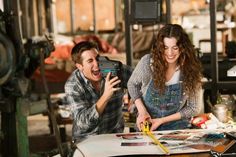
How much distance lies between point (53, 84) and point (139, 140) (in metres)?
6.20

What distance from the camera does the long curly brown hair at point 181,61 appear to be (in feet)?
9.57

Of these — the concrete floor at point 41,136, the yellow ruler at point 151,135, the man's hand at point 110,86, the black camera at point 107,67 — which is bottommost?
the concrete floor at point 41,136

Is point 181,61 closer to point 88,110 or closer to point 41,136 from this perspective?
point 88,110

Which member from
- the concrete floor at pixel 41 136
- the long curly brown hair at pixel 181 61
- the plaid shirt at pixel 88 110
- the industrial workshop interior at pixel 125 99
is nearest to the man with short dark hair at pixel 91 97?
the plaid shirt at pixel 88 110

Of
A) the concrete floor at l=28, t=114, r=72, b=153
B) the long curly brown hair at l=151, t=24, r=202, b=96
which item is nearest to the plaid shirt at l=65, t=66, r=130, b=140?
the long curly brown hair at l=151, t=24, r=202, b=96

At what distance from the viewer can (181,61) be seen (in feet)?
9.80

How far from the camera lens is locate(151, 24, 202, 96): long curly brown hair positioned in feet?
9.57

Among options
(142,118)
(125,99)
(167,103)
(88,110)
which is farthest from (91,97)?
(125,99)

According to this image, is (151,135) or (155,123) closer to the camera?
(151,135)

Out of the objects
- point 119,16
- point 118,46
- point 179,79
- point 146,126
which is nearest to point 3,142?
point 146,126

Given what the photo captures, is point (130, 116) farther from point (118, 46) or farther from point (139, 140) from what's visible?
point (118, 46)

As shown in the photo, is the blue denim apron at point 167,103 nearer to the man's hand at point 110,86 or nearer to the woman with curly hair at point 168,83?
the woman with curly hair at point 168,83

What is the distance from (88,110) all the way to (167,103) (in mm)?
513

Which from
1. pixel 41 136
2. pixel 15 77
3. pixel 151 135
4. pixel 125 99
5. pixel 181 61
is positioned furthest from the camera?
pixel 41 136
